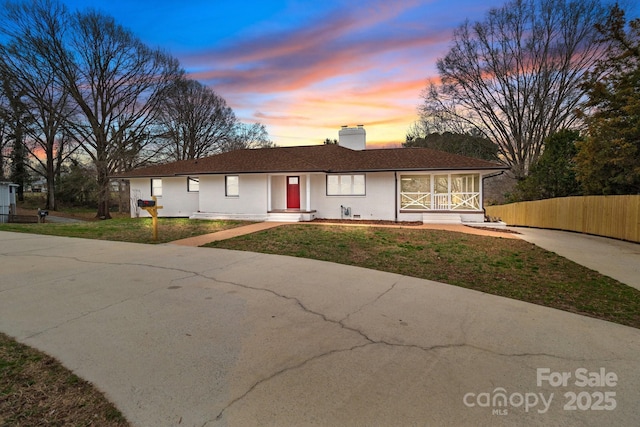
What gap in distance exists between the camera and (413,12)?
1312cm

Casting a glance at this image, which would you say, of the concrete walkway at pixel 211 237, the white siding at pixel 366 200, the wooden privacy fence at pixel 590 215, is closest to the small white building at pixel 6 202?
the concrete walkway at pixel 211 237

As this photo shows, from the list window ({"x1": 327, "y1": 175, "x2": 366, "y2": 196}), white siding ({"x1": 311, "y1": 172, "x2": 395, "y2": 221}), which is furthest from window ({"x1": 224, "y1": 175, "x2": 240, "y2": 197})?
window ({"x1": 327, "y1": 175, "x2": 366, "y2": 196})

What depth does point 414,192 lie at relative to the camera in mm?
18141

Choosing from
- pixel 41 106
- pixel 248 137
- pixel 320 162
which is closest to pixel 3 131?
pixel 41 106

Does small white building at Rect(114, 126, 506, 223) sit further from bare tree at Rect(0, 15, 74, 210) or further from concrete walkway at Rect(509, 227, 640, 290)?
bare tree at Rect(0, 15, 74, 210)

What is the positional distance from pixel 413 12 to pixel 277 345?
13.8m

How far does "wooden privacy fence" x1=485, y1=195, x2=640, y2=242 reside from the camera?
12656 millimetres

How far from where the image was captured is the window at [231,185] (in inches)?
718

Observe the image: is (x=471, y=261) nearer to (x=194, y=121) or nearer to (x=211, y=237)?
(x=211, y=237)

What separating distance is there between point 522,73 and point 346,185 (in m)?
19.6

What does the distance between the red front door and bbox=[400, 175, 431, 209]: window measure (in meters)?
5.53

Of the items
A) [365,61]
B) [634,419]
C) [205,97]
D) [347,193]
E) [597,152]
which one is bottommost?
[634,419]

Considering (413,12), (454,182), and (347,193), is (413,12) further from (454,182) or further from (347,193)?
(454,182)

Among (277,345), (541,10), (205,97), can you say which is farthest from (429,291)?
(205,97)
